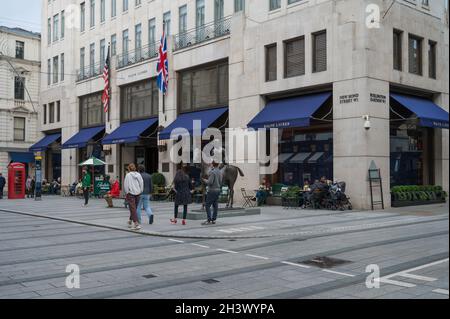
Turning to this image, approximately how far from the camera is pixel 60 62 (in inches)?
1729

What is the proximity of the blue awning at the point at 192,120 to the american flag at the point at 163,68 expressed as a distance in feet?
6.83

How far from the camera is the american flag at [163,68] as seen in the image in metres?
28.7

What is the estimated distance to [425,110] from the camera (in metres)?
22.1

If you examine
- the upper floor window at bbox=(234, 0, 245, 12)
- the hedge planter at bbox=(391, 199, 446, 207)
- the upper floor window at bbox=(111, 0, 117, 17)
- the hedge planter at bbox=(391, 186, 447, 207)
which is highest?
the upper floor window at bbox=(111, 0, 117, 17)

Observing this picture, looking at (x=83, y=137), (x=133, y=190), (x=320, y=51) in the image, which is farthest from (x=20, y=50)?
(x=133, y=190)

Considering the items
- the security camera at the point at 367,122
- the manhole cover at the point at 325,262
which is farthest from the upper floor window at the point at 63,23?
the manhole cover at the point at 325,262

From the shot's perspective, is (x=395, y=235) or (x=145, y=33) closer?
(x=395, y=235)

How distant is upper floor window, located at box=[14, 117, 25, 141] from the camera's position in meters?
49.4

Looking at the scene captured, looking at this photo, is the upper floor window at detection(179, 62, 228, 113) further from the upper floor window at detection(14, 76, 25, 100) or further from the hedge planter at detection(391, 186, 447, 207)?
the upper floor window at detection(14, 76, 25, 100)

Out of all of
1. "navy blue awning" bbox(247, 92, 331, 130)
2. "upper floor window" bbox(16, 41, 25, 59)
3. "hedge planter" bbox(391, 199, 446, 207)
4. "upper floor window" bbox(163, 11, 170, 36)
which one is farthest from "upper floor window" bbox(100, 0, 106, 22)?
"hedge planter" bbox(391, 199, 446, 207)

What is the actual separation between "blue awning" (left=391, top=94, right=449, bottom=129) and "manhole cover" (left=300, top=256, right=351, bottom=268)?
1369cm

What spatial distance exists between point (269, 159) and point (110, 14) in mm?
20050
